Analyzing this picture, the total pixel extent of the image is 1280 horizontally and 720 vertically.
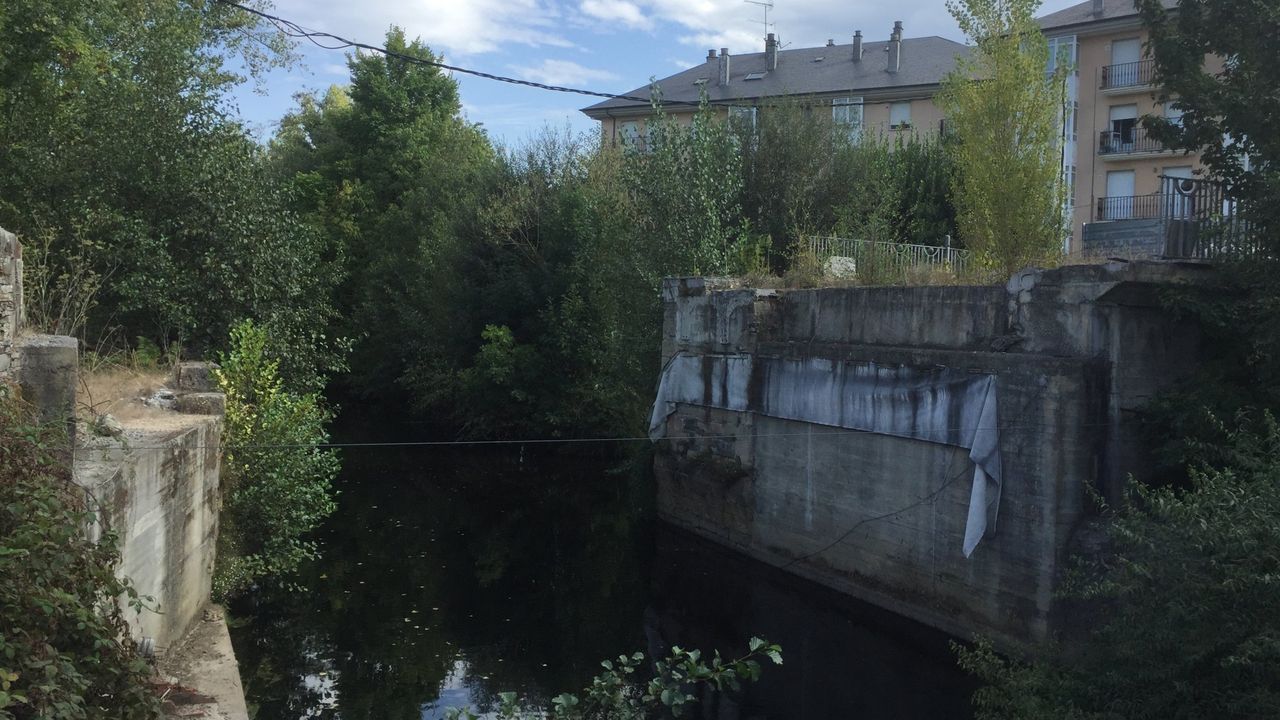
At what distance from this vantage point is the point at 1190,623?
723cm

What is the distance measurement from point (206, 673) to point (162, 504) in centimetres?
154

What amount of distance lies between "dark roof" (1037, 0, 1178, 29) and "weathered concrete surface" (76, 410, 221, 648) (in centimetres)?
2979

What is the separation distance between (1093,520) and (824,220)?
14373 mm

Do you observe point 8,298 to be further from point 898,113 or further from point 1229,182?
point 898,113

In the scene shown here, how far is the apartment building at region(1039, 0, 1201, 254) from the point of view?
32344mm

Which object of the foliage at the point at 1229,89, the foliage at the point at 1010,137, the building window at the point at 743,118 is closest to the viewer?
the foliage at the point at 1229,89

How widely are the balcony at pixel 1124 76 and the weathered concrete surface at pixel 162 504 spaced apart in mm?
30459

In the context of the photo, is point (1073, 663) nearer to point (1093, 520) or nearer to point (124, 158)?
point (1093, 520)

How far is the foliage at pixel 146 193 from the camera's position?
14.8m

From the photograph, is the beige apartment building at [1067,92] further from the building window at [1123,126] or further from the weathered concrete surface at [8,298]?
the weathered concrete surface at [8,298]

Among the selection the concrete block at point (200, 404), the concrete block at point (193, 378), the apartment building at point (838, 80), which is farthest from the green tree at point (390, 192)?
the concrete block at point (200, 404)

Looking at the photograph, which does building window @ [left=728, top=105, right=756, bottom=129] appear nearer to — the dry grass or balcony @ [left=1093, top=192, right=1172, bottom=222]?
balcony @ [left=1093, top=192, right=1172, bottom=222]

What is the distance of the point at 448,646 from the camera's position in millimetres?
13258

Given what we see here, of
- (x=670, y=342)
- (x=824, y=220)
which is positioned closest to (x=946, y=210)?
(x=824, y=220)
